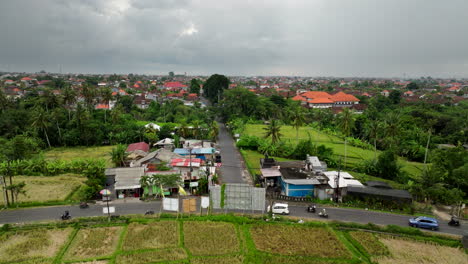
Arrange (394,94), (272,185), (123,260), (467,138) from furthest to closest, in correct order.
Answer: (394,94) → (467,138) → (272,185) → (123,260)

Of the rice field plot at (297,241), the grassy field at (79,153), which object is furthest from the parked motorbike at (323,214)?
the grassy field at (79,153)

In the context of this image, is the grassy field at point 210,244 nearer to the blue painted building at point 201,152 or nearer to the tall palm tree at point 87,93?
the blue painted building at point 201,152

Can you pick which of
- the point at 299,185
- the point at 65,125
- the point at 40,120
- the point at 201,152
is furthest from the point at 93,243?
the point at 65,125

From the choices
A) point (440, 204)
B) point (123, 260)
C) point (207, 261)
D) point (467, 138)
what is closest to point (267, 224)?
point (207, 261)

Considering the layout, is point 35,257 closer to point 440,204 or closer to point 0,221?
point 0,221

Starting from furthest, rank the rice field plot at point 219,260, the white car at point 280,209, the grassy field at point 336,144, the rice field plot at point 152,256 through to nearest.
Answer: the grassy field at point 336,144 < the white car at point 280,209 < the rice field plot at point 219,260 < the rice field plot at point 152,256

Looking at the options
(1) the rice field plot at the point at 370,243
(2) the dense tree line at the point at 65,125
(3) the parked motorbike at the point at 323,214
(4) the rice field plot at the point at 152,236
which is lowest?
(1) the rice field plot at the point at 370,243
